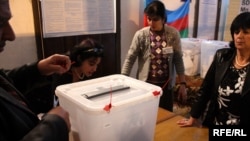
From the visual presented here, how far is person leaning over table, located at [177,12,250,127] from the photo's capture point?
1.25 meters

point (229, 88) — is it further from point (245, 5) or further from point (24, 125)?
point (245, 5)

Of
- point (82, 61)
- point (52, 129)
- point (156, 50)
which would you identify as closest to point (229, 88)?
point (156, 50)

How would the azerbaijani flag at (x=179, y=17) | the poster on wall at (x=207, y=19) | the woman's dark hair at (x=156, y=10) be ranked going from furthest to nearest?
the poster on wall at (x=207, y=19) → the azerbaijani flag at (x=179, y=17) → the woman's dark hair at (x=156, y=10)

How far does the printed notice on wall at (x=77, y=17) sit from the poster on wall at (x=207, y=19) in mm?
2185

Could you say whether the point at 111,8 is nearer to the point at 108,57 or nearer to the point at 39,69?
the point at 108,57

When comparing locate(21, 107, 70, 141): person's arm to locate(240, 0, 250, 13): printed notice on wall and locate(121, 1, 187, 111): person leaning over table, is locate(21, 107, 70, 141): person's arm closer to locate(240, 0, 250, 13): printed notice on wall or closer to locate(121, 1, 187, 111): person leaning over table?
locate(121, 1, 187, 111): person leaning over table

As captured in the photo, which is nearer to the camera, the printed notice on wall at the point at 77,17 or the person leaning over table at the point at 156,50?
the person leaning over table at the point at 156,50

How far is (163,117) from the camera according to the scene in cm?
128

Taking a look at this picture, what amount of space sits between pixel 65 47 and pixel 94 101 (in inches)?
62.3

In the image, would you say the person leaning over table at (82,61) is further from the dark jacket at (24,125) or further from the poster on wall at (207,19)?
the poster on wall at (207,19)

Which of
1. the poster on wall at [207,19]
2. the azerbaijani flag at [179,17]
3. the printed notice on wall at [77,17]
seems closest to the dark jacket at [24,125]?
the printed notice on wall at [77,17]

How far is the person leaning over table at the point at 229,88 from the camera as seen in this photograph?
4.09ft

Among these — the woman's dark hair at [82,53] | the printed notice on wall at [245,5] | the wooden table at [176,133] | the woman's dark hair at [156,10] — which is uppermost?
the printed notice on wall at [245,5]

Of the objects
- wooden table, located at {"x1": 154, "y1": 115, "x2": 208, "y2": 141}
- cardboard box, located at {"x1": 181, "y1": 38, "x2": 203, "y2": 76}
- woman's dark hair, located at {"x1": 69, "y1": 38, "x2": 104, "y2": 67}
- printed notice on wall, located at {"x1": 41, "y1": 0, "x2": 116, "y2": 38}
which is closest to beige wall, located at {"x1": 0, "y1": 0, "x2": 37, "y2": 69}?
printed notice on wall, located at {"x1": 41, "y1": 0, "x2": 116, "y2": 38}
